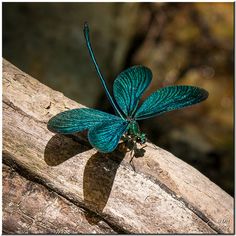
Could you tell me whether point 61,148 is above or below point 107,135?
below

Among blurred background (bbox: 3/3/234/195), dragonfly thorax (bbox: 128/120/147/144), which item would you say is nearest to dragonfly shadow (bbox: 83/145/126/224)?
dragonfly thorax (bbox: 128/120/147/144)

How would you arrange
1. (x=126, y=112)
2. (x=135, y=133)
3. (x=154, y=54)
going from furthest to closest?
1. (x=154, y=54)
2. (x=126, y=112)
3. (x=135, y=133)

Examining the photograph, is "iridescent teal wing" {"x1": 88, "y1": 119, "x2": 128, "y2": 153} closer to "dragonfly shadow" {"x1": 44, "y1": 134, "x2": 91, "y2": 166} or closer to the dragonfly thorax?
the dragonfly thorax

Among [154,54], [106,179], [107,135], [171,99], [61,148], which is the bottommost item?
[106,179]

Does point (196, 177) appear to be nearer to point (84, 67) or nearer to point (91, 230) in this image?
point (91, 230)

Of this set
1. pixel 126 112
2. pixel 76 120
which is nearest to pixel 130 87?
pixel 126 112

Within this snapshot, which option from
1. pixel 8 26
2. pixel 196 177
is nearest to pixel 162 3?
pixel 8 26

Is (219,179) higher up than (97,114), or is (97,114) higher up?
(97,114)

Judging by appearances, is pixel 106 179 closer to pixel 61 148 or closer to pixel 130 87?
pixel 61 148

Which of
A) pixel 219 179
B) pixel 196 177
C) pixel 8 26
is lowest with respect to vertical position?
pixel 219 179
